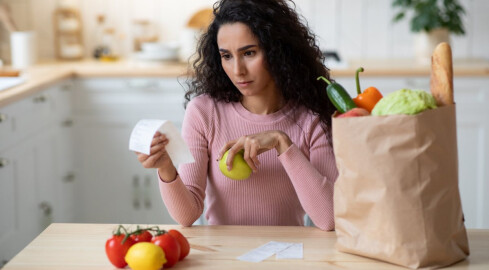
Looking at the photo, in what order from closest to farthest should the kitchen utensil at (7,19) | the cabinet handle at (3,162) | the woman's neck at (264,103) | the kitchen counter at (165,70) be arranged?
the woman's neck at (264,103), the cabinet handle at (3,162), the kitchen counter at (165,70), the kitchen utensil at (7,19)

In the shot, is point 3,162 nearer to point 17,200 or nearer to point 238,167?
point 17,200

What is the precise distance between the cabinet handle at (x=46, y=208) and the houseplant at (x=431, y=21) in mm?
1829

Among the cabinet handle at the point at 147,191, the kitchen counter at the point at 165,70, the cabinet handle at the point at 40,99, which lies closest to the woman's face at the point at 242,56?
the cabinet handle at the point at 40,99

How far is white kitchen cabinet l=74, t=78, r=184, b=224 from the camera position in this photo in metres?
3.40

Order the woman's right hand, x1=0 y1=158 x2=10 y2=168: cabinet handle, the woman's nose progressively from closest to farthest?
the woman's right hand < the woman's nose < x1=0 y1=158 x2=10 y2=168: cabinet handle

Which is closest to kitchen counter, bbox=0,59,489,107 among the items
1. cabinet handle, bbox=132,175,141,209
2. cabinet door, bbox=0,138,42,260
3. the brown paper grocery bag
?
cabinet door, bbox=0,138,42,260

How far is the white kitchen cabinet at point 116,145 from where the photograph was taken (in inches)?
134

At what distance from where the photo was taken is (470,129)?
335cm

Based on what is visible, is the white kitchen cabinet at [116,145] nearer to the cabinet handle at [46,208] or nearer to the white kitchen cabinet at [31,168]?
the white kitchen cabinet at [31,168]

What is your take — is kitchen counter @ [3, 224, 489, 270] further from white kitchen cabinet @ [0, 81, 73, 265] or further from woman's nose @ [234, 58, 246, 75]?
white kitchen cabinet @ [0, 81, 73, 265]

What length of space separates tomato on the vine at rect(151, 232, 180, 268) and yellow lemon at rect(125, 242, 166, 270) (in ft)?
0.06

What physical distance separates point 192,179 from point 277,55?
14.9 inches

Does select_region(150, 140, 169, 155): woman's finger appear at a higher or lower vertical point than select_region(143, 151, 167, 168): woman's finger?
higher

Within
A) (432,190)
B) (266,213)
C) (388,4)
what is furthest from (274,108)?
(388,4)
